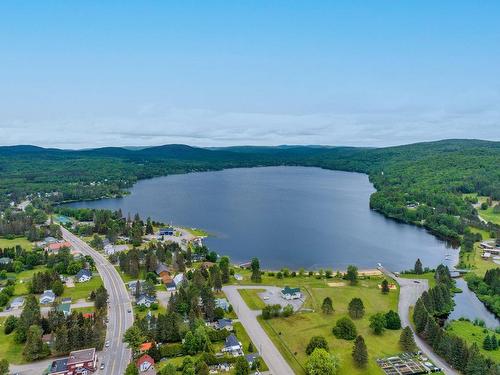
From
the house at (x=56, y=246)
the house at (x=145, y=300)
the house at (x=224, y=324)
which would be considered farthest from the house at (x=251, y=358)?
the house at (x=56, y=246)

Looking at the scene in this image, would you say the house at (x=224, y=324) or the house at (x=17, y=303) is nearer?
the house at (x=224, y=324)

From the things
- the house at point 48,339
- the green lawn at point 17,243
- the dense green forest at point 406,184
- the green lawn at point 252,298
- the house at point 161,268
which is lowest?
the green lawn at point 17,243

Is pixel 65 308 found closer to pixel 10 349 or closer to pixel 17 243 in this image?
pixel 10 349

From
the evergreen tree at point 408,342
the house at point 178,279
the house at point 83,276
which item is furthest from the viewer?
the house at point 83,276

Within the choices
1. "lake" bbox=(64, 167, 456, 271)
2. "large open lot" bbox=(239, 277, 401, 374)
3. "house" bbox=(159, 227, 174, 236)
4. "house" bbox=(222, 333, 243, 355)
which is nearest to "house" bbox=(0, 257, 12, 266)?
"house" bbox=(159, 227, 174, 236)

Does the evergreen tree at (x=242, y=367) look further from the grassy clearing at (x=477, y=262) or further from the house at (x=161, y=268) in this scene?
the grassy clearing at (x=477, y=262)

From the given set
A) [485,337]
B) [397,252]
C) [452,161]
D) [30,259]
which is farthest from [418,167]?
[30,259]

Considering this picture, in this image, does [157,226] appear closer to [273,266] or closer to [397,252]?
[273,266]
